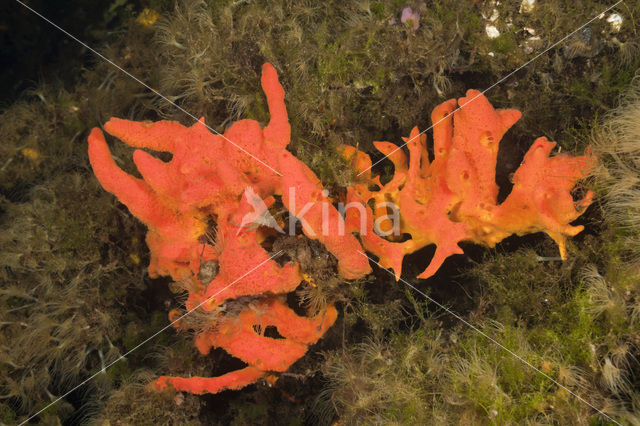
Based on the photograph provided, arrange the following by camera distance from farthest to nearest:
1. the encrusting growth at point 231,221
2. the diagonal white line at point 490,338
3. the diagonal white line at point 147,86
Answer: the diagonal white line at point 147,86
the encrusting growth at point 231,221
the diagonal white line at point 490,338

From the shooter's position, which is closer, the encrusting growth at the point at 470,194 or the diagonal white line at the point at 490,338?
the diagonal white line at the point at 490,338

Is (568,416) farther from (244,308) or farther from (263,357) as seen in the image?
(244,308)

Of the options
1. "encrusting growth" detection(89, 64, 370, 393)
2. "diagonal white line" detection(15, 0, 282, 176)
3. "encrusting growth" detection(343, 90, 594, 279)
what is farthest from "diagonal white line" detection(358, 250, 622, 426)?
"diagonal white line" detection(15, 0, 282, 176)

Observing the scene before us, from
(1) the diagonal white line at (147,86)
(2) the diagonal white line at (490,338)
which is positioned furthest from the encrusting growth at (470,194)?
(1) the diagonal white line at (147,86)

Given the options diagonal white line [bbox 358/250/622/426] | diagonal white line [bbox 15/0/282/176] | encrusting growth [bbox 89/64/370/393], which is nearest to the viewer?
diagonal white line [bbox 358/250/622/426]

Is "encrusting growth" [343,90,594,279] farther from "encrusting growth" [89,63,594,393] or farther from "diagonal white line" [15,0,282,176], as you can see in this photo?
"diagonal white line" [15,0,282,176]

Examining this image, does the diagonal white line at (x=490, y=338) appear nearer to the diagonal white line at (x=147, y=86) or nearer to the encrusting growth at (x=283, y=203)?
the encrusting growth at (x=283, y=203)
